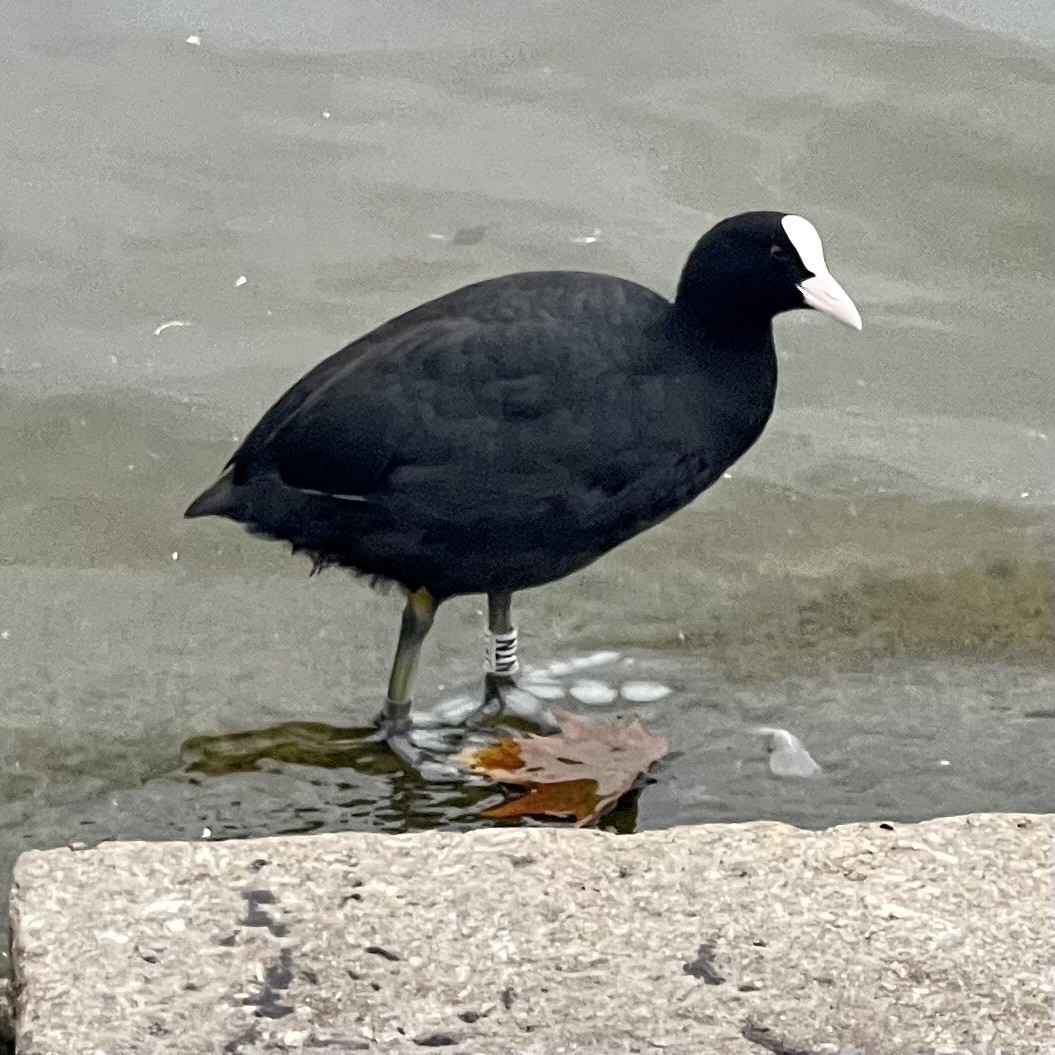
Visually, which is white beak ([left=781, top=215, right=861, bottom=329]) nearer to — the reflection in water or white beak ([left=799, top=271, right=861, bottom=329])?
white beak ([left=799, top=271, right=861, bottom=329])

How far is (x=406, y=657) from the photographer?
4.29 meters

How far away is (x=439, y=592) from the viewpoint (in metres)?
4.13

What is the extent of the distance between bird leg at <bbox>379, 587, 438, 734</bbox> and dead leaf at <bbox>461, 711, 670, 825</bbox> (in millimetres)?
161

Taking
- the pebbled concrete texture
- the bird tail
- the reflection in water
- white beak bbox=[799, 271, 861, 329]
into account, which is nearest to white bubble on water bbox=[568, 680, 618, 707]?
the reflection in water

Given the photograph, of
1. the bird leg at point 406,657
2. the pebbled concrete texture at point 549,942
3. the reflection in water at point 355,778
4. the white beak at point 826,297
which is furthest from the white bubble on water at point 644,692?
the pebbled concrete texture at point 549,942

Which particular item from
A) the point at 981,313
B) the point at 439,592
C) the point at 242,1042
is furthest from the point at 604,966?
the point at 981,313

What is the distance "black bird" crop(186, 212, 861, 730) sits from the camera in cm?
392

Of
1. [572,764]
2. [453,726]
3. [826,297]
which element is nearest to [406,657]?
[453,726]

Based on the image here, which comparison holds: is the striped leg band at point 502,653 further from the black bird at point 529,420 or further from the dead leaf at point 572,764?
the black bird at point 529,420

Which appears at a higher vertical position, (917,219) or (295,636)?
(917,219)

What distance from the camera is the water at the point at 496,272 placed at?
4.38 meters

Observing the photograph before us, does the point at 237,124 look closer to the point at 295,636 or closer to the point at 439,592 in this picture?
the point at 295,636

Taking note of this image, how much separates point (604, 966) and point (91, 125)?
4749mm

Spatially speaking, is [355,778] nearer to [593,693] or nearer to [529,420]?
[593,693]
